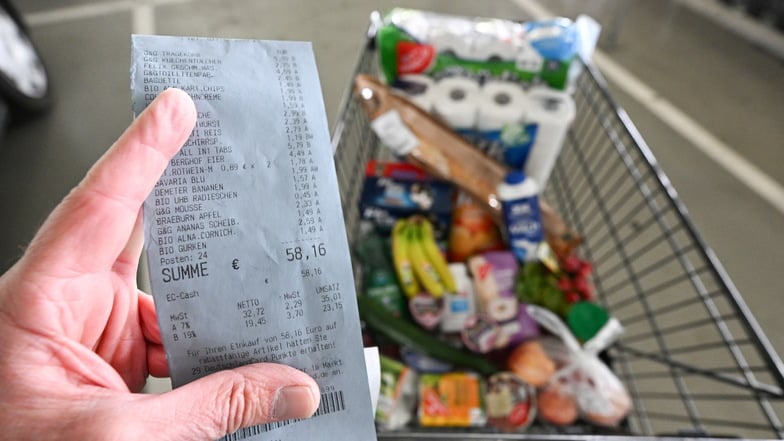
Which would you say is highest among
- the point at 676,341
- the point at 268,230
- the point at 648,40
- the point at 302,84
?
the point at 648,40

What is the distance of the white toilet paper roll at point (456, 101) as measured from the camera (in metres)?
1.06

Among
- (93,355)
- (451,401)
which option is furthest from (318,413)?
(451,401)

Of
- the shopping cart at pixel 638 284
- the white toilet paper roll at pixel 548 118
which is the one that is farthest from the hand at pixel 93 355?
the white toilet paper roll at pixel 548 118

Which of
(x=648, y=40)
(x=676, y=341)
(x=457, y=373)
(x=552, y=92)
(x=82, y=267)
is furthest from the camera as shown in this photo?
(x=648, y=40)

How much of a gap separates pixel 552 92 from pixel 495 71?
14cm

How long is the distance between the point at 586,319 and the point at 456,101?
54cm

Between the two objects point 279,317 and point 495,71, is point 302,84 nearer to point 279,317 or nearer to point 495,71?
point 279,317

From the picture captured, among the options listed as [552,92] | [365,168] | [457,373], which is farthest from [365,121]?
[457,373]

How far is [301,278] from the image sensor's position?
1.38 ft

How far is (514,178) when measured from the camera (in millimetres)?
1061

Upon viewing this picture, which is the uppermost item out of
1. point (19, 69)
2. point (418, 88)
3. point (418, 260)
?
point (19, 69)

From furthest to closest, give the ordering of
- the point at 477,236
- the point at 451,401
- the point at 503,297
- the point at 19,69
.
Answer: the point at 19,69
the point at 477,236
the point at 503,297
the point at 451,401

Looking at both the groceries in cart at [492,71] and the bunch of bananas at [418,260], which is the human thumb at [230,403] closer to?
the bunch of bananas at [418,260]

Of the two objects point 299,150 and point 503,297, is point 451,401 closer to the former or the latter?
point 503,297
